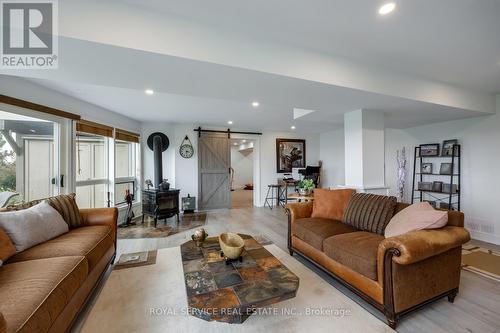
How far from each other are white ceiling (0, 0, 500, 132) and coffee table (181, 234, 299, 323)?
5.61ft

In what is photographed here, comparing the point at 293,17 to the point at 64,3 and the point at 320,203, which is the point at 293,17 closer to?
the point at 64,3

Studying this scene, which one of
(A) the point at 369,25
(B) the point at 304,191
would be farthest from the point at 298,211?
(A) the point at 369,25

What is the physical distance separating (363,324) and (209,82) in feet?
8.33

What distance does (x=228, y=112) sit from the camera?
4.46 metres

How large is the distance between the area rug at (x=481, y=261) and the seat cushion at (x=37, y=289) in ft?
13.0

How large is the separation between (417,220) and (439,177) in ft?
11.6

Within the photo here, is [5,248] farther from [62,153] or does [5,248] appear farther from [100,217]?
[62,153]

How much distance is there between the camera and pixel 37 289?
1251mm

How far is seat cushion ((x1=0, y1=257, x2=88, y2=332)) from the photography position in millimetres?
1065

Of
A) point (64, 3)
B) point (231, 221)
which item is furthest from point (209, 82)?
point (231, 221)

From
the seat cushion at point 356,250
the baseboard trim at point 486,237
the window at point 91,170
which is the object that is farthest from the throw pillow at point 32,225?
the baseboard trim at point 486,237

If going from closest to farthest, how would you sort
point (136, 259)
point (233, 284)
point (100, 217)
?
1. point (233, 284)
2. point (100, 217)
3. point (136, 259)

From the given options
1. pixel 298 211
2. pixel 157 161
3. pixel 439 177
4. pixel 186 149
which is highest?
pixel 186 149

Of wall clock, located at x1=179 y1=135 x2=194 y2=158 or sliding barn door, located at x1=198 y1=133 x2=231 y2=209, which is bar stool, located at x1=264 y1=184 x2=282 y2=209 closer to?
sliding barn door, located at x1=198 y1=133 x2=231 y2=209
